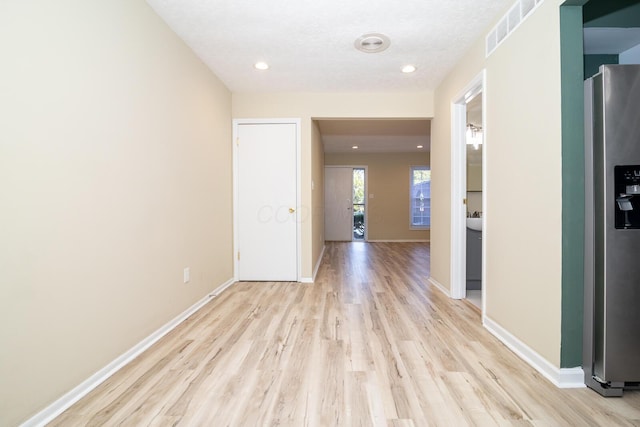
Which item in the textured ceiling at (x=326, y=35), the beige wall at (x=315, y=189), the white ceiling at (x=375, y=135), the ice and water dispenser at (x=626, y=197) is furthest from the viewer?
the white ceiling at (x=375, y=135)

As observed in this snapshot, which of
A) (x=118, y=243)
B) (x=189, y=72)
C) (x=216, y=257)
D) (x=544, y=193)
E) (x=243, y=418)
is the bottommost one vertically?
(x=243, y=418)

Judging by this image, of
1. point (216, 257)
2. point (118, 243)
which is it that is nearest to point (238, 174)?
point (216, 257)

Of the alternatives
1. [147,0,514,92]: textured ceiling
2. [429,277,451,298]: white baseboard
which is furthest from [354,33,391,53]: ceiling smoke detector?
[429,277,451,298]: white baseboard

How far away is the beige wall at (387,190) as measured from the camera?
830 centimetres

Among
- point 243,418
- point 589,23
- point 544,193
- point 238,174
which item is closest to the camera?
point 243,418

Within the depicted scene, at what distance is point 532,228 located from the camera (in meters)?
1.87

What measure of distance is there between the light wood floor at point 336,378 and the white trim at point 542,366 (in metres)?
0.05

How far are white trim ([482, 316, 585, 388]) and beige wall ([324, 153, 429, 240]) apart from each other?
6091 mm

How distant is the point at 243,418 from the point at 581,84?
7.74ft

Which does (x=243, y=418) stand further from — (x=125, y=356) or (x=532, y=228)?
(x=532, y=228)

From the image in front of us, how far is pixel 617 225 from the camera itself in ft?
4.97

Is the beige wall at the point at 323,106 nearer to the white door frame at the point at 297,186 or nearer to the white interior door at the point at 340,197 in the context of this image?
the white door frame at the point at 297,186

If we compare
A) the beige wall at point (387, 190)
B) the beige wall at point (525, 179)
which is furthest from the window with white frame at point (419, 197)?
the beige wall at point (525, 179)

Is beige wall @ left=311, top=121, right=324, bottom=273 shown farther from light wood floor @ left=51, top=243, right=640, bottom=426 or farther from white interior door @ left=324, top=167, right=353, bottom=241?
white interior door @ left=324, top=167, right=353, bottom=241
